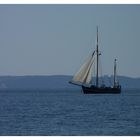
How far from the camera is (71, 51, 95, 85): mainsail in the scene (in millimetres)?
29277

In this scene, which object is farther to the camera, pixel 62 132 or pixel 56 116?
pixel 56 116

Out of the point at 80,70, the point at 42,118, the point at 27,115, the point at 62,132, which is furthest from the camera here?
the point at 80,70

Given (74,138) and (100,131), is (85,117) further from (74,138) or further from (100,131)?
(74,138)

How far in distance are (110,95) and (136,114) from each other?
12.9 metres

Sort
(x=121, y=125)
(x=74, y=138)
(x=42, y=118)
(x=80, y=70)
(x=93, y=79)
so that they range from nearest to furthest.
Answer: (x=74, y=138)
(x=121, y=125)
(x=42, y=118)
(x=80, y=70)
(x=93, y=79)

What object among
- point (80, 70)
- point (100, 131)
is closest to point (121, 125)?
point (100, 131)

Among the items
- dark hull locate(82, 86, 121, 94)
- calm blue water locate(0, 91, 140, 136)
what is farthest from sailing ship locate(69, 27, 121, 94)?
calm blue water locate(0, 91, 140, 136)

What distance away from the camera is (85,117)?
62.1 ft

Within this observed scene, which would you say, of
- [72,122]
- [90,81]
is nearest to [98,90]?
[90,81]

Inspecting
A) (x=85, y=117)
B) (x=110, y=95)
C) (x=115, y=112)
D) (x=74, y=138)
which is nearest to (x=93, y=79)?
(x=110, y=95)

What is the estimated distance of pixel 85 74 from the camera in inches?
1190

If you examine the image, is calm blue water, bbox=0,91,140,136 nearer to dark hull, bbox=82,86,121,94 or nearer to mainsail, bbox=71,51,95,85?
mainsail, bbox=71,51,95,85

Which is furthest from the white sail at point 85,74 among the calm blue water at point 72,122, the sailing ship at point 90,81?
the calm blue water at point 72,122

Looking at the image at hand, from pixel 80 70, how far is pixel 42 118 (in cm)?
1019
